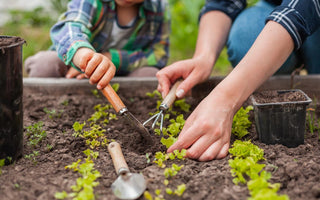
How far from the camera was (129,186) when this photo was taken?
160cm

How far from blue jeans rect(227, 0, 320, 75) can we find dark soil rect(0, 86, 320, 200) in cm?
80

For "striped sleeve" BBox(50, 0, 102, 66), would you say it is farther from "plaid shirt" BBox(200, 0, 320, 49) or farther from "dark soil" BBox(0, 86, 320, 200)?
"plaid shirt" BBox(200, 0, 320, 49)

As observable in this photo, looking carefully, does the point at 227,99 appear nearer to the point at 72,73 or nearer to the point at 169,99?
the point at 169,99

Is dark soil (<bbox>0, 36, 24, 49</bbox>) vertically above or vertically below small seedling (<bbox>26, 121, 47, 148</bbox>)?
above

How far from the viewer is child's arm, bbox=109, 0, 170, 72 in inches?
122

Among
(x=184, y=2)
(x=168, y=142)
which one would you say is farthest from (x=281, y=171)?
(x=184, y=2)

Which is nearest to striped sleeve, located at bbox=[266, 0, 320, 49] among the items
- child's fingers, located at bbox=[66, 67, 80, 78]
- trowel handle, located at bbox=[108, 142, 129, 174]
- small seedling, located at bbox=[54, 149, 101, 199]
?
trowel handle, located at bbox=[108, 142, 129, 174]

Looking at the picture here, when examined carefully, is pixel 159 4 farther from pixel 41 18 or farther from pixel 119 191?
pixel 41 18

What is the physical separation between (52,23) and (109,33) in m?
1.87

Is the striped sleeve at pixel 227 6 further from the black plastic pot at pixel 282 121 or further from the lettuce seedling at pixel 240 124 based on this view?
the black plastic pot at pixel 282 121

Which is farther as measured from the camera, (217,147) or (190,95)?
(190,95)

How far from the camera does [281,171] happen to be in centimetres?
174

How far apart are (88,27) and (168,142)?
1.20 meters

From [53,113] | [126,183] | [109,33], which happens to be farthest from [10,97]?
[109,33]
